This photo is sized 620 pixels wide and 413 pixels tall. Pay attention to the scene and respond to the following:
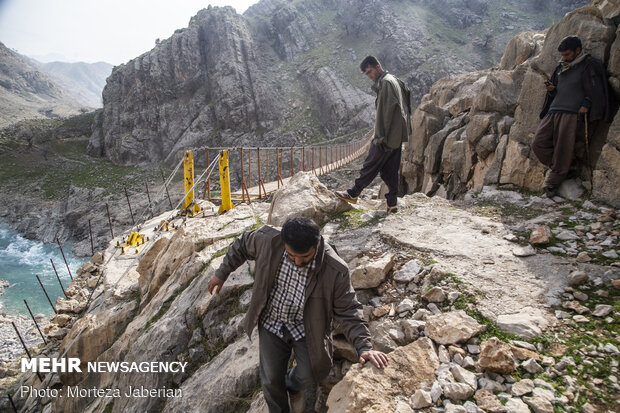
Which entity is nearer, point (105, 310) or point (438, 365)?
point (438, 365)

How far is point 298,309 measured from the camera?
207 centimetres

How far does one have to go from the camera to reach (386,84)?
3693 mm

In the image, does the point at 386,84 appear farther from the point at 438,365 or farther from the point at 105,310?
the point at 105,310

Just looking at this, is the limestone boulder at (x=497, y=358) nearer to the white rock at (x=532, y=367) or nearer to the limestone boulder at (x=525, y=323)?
the white rock at (x=532, y=367)

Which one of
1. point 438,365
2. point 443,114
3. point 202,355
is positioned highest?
point 443,114

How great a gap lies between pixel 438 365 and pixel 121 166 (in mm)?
39827

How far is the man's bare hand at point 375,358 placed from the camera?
1817 millimetres

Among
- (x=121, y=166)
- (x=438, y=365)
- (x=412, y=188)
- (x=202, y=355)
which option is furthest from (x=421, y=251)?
(x=121, y=166)

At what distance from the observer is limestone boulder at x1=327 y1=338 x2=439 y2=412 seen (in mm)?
1651

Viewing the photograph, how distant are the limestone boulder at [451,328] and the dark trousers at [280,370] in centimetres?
82

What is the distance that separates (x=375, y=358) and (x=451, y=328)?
0.53 meters

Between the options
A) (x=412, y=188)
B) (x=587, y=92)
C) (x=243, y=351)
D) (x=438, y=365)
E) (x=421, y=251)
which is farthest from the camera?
(x=412, y=188)

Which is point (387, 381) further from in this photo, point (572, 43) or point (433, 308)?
point (572, 43)

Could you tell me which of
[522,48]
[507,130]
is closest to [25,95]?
[522,48]
